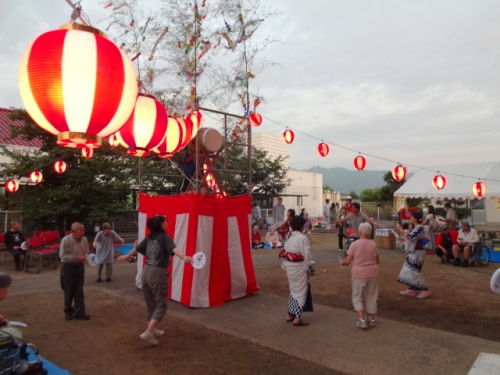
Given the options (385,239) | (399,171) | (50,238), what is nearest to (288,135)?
(399,171)

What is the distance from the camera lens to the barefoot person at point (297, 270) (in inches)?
217

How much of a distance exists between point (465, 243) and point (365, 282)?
7225 millimetres

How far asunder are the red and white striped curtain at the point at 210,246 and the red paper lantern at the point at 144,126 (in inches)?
55.6

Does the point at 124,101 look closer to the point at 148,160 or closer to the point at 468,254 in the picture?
the point at 468,254

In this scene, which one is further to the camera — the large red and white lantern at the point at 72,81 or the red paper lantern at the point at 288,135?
the red paper lantern at the point at 288,135

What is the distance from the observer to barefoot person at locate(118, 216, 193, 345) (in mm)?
4898

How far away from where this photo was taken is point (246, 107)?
10344 millimetres

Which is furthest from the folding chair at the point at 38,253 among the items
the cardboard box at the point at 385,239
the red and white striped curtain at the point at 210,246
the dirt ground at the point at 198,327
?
the cardboard box at the point at 385,239

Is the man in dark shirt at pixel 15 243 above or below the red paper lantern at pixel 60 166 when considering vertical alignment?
below

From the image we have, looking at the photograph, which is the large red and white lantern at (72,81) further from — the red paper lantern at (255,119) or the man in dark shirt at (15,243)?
the man in dark shirt at (15,243)

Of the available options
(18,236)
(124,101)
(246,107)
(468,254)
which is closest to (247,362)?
(124,101)

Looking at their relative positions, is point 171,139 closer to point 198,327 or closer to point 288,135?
point 198,327

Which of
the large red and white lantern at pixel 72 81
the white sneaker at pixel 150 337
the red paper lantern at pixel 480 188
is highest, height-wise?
the large red and white lantern at pixel 72 81

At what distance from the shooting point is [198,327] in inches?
219
